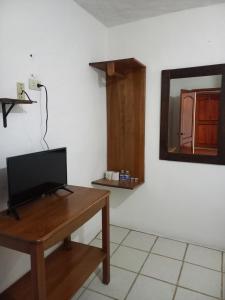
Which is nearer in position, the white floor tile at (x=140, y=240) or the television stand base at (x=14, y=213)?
the television stand base at (x=14, y=213)

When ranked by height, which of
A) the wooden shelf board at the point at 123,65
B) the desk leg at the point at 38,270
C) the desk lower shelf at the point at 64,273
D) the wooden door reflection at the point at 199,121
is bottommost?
the desk lower shelf at the point at 64,273

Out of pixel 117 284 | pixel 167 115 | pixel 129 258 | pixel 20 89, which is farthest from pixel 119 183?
pixel 20 89

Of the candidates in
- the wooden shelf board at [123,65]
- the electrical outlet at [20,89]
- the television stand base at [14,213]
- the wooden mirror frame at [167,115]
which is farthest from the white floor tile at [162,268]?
the wooden shelf board at [123,65]

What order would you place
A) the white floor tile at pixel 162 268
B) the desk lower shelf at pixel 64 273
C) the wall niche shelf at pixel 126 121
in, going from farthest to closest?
the wall niche shelf at pixel 126 121, the white floor tile at pixel 162 268, the desk lower shelf at pixel 64 273

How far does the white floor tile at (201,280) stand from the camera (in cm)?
190

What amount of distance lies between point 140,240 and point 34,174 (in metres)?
1.65

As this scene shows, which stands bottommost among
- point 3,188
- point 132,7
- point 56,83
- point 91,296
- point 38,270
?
point 91,296

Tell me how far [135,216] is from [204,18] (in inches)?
91.0

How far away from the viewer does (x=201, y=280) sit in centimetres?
200

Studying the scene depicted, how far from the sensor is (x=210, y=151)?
241cm

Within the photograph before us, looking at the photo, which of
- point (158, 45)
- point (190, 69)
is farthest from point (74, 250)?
point (158, 45)

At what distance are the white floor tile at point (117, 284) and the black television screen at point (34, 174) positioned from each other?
0.92 m

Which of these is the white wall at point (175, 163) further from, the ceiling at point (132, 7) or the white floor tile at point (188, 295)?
the white floor tile at point (188, 295)

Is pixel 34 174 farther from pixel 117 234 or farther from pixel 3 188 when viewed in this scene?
pixel 117 234
